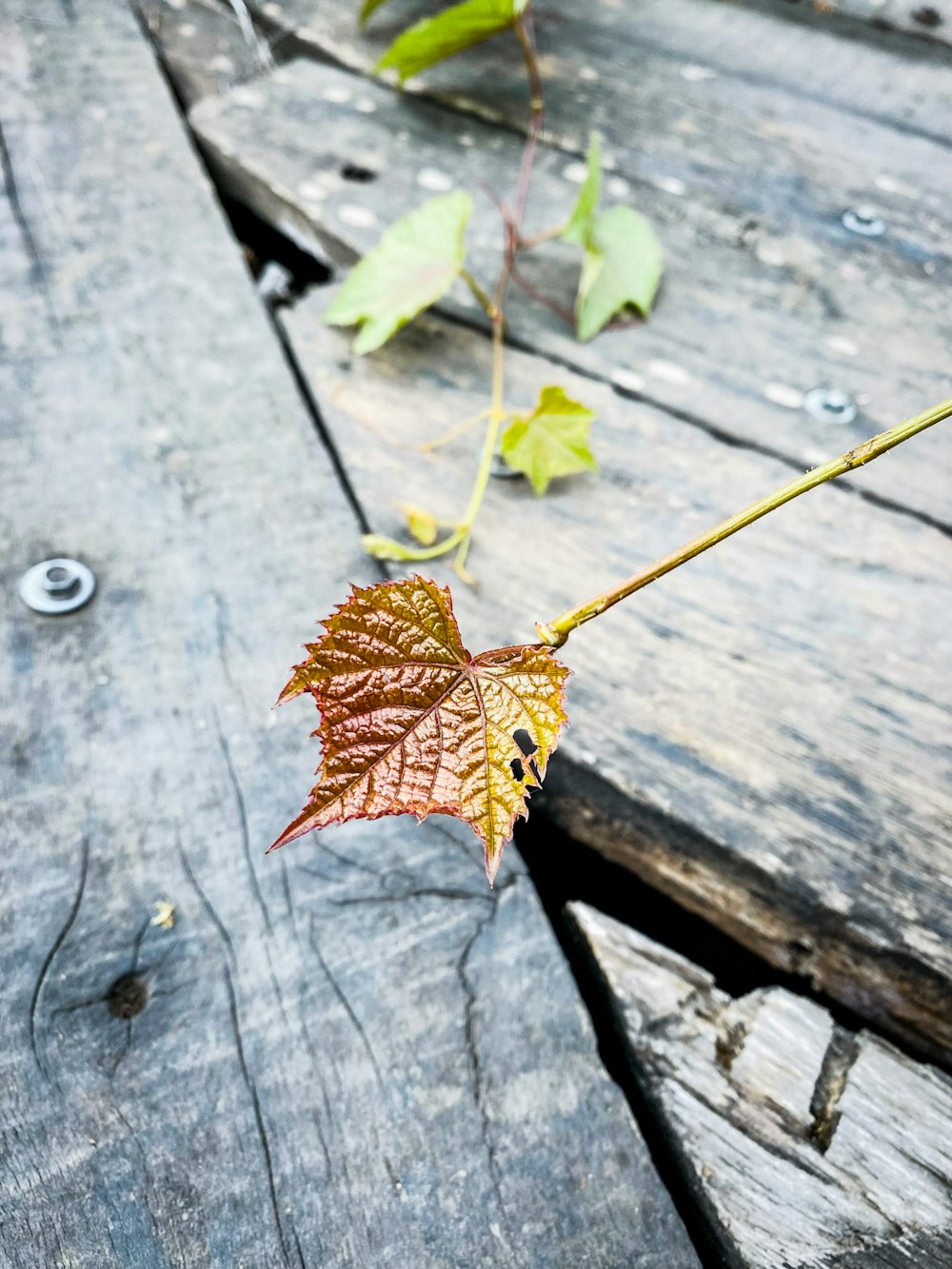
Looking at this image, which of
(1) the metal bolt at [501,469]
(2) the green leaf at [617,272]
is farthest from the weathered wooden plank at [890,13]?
(1) the metal bolt at [501,469]

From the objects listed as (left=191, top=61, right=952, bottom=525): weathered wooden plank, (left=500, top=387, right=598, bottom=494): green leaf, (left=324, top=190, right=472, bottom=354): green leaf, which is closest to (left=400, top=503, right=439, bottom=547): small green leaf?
(left=500, top=387, right=598, bottom=494): green leaf

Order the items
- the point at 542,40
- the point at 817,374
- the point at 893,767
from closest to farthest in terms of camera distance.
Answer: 1. the point at 893,767
2. the point at 817,374
3. the point at 542,40

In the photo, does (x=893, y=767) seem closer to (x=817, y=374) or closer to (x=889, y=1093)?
(x=889, y=1093)

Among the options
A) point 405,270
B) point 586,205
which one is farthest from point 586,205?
point 405,270

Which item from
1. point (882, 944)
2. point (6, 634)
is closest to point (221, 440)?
point (6, 634)

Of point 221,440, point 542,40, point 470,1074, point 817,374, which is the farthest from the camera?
point 542,40

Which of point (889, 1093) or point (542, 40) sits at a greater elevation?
point (542, 40)
